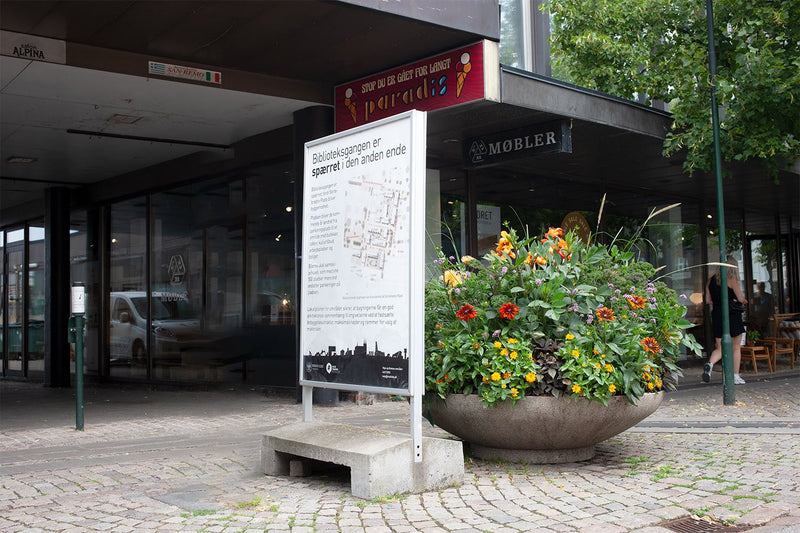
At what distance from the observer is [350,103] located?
32.3 ft

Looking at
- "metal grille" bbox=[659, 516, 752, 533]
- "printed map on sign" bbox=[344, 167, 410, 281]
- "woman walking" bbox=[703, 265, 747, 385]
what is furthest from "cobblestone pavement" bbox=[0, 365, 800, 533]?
"woman walking" bbox=[703, 265, 747, 385]

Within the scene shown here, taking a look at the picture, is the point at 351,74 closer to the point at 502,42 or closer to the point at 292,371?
the point at 502,42

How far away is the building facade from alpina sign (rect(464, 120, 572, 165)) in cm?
2

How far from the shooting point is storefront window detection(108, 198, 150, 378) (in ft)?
48.5

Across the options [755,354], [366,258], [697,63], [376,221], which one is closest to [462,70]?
[376,221]

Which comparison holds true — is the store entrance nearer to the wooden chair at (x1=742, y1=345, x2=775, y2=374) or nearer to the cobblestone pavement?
the cobblestone pavement

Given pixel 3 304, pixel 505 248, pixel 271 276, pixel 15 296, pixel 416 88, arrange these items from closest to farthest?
pixel 505 248, pixel 416 88, pixel 271 276, pixel 15 296, pixel 3 304

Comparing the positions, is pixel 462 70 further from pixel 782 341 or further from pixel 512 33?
→ pixel 782 341

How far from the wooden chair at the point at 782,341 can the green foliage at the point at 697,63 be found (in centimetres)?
346

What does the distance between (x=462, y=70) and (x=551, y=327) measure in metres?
3.78

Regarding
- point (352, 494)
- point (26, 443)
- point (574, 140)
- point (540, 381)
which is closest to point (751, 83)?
point (574, 140)

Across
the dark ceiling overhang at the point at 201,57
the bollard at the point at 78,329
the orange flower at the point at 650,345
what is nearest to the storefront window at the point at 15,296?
the dark ceiling overhang at the point at 201,57

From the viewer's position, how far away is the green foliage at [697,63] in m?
10.4

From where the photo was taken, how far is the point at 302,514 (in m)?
4.76
